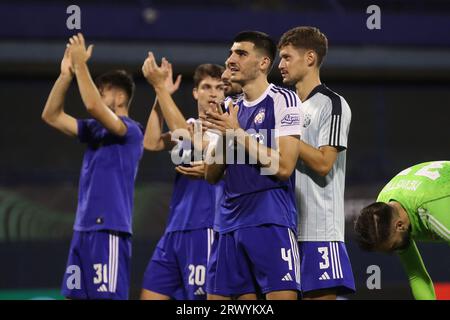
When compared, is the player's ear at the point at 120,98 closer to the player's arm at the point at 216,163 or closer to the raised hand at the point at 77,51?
the raised hand at the point at 77,51

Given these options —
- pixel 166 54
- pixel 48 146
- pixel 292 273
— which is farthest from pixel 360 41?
pixel 292 273

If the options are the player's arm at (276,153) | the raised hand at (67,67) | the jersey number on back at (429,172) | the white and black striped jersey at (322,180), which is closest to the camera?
the player's arm at (276,153)

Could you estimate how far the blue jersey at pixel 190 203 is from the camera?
6.40 meters

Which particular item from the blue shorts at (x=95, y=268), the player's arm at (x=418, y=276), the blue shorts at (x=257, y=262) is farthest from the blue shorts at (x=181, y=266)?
the player's arm at (x=418, y=276)

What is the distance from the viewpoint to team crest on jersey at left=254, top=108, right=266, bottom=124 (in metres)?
4.85

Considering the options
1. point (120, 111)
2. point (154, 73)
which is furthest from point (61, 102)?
point (154, 73)

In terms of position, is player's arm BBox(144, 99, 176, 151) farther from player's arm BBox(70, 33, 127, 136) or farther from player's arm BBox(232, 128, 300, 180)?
player's arm BBox(232, 128, 300, 180)

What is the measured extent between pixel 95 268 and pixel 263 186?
6.58 feet

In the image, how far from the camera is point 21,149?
46.0 feet

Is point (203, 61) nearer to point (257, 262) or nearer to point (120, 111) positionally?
point (120, 111)

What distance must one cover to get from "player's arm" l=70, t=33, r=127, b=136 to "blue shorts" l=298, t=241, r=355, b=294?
198cm

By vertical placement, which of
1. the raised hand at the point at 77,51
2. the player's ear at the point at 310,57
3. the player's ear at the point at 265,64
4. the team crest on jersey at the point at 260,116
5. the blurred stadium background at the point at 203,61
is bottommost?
the team crest on jersey at the point at 260,116

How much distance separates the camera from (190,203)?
640cm

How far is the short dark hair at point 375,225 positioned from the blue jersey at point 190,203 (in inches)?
76.1
